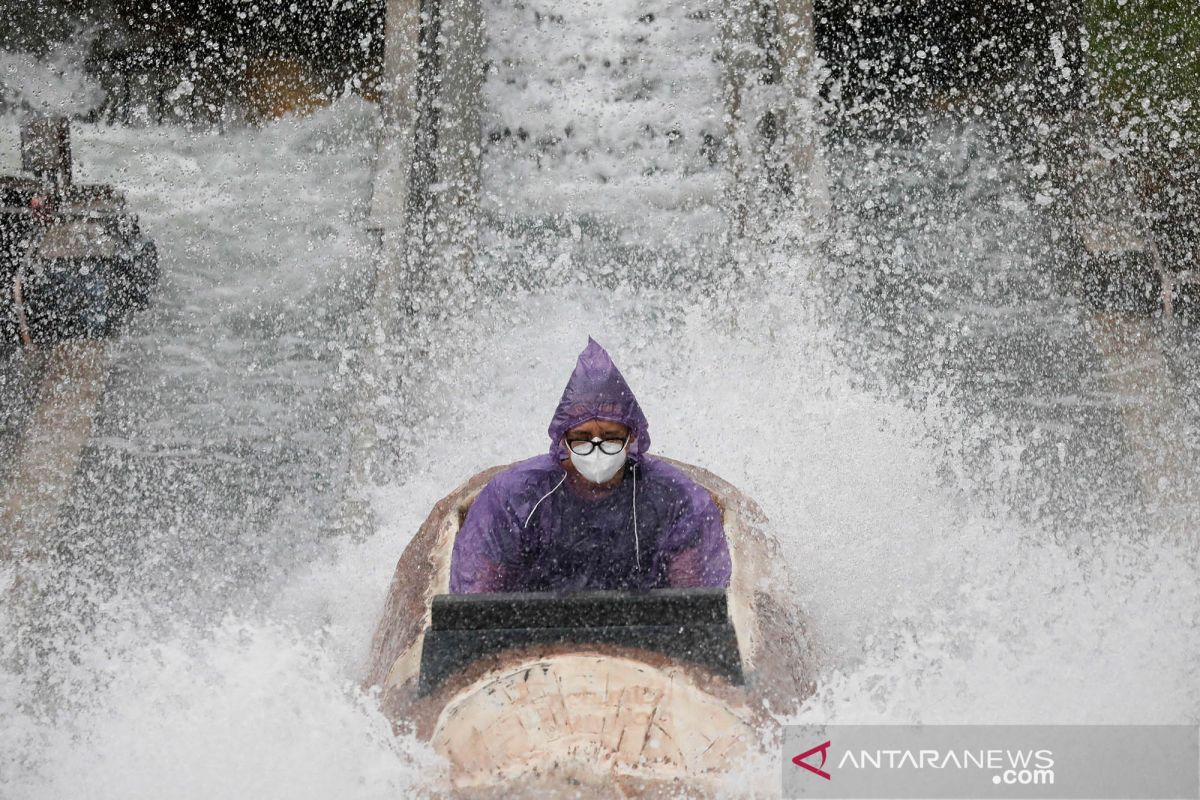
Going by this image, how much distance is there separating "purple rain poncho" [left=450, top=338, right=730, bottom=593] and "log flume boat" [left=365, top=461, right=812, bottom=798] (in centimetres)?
24

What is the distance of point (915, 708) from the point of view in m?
2.71

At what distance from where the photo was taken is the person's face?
2.57 m

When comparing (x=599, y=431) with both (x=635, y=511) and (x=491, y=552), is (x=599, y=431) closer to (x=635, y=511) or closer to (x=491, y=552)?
(x=635, y=511)

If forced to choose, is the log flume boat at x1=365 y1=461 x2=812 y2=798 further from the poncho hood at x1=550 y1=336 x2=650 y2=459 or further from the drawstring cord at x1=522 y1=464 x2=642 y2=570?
the poncho hood at x1=550 y1=336 x2=650 y2=459

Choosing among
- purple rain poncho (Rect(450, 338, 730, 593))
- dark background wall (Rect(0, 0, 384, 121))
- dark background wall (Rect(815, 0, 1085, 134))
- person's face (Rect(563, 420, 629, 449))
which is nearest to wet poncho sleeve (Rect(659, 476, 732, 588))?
purple rain poncho (Rect(450, 338, 730, 593))

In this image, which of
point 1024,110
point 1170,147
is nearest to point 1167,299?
point 1170,147

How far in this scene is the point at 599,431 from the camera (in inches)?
101

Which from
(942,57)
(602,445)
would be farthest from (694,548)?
(942,57)

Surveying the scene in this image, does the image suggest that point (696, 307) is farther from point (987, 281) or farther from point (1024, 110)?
point (1024, 110)

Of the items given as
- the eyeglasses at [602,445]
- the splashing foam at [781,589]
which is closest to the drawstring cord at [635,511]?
the eyeglasses at [602,445]

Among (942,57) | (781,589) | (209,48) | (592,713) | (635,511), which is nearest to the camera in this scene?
(592,713)

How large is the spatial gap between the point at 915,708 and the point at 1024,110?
5.24 m

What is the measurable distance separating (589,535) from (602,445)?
264mm

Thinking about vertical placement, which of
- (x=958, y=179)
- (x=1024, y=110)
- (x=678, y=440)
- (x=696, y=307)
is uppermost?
(x=1024, y=110)
